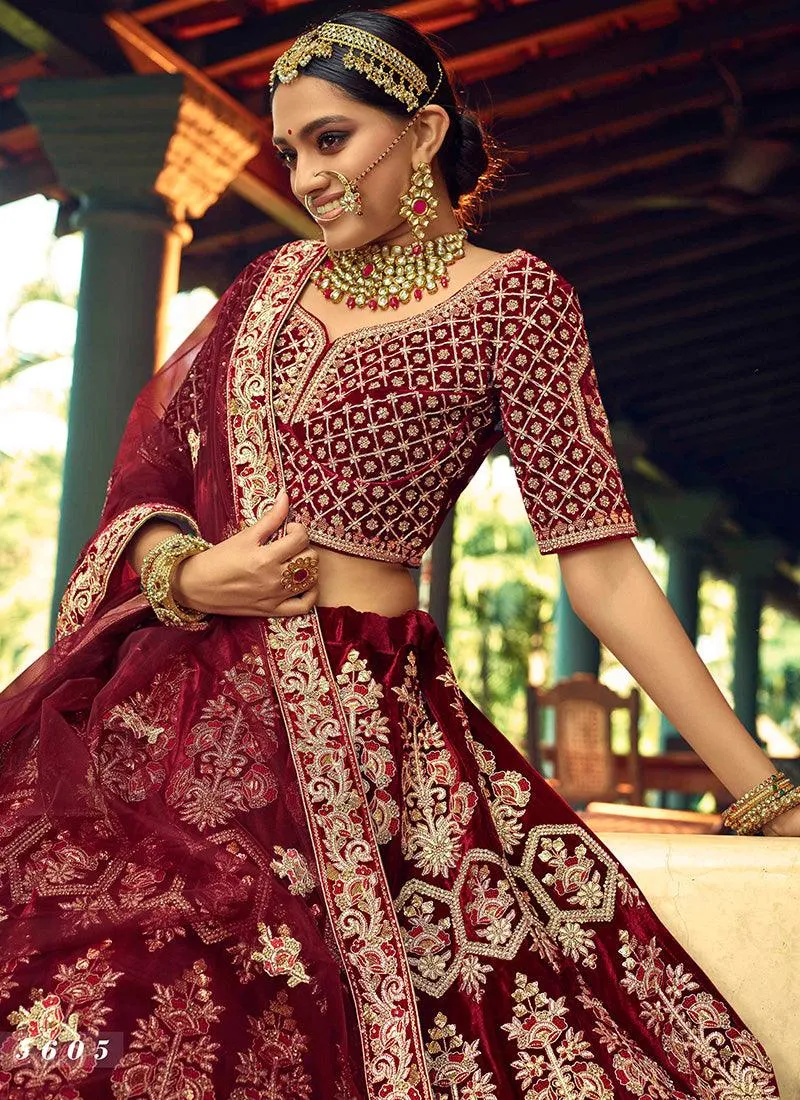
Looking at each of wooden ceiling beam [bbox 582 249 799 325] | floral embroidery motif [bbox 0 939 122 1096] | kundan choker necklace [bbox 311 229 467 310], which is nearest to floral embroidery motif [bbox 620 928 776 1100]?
floral embroidery motif [bbox 0 939 122 1096]

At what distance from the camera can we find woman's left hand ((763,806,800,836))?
5.06 feet

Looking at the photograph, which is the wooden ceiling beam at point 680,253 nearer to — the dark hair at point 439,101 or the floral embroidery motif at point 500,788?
the dark hair at point 439,101

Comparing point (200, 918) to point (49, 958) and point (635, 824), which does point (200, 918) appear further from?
point (635, 824)

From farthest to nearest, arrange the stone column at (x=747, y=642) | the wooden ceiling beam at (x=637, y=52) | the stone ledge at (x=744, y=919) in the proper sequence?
the stone column at (x=747, y=642), the wooden ceiling beam at (x=637, y=52), the stone ledge at (x=744, y=919)

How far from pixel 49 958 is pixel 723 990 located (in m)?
0.97

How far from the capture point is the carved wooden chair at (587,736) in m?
6.00

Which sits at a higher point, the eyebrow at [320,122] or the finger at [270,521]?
the eyebrow at [320,122]

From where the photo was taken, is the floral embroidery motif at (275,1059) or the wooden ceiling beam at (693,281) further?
the wooden ceiling beam at (693,281)

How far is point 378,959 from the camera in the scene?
1.24m

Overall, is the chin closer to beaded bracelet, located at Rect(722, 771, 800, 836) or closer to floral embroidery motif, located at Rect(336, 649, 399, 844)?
floral embroidery motif, located at Rect(336, 649, 399, 844)

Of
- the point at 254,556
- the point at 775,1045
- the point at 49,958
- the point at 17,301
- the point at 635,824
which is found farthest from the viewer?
the point at 17,301

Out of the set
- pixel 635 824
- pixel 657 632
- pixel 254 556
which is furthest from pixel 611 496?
pixel 635 824

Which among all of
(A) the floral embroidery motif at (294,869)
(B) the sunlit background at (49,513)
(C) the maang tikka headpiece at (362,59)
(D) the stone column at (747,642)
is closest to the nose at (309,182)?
(C) the maang tikka headpiece at (362,59)

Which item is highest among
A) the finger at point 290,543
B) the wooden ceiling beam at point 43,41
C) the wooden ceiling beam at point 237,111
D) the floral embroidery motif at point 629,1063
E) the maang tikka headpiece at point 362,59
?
the wooden ceiling beam at point 237,111
